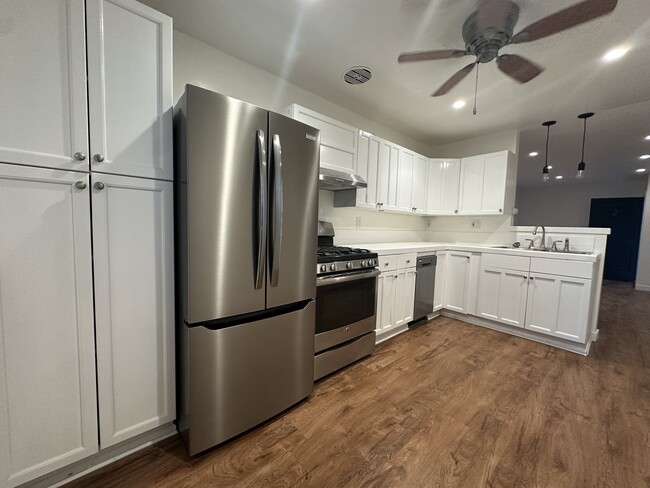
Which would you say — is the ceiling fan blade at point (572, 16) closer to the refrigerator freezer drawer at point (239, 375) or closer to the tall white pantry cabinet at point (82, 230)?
the tall white pantry cabinet at point (82, 230)

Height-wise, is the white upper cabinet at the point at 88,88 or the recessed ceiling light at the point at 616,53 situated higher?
the recessed ceiling light at the point at 616,53

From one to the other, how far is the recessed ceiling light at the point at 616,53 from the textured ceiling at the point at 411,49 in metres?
0.04

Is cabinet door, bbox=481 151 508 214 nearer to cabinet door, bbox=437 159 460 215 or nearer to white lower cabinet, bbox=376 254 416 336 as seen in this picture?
cabinet door, bbox=437 159 460 215

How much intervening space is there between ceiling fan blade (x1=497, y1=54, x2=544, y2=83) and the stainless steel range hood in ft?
4.43

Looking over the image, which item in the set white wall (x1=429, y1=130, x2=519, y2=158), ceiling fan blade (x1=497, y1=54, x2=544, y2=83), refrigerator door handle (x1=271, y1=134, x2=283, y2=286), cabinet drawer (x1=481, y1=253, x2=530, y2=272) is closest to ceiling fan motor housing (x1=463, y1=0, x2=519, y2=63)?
ceiling fan blade (x1=497, y1=54, x2=544, y2=83)

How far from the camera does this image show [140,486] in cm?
121

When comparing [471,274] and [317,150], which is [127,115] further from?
[471,274]

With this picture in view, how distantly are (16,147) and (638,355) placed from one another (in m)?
4.92

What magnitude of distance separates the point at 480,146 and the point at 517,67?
7.32 ft

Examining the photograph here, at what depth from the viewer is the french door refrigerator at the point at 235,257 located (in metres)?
1.28

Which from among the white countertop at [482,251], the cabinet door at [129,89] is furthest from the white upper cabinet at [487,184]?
the cabinet door at [129,89]

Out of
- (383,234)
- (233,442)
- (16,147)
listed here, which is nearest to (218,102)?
(16,147)

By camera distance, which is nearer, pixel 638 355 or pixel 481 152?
pixel 638 355

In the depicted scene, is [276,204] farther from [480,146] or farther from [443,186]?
[480,146]
